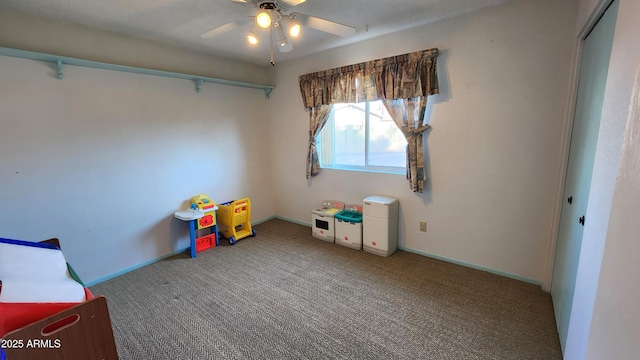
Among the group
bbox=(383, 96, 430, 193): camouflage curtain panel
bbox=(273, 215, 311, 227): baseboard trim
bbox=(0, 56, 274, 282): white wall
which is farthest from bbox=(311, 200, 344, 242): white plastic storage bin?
bbox=(0, 56, 274, 282): white wall

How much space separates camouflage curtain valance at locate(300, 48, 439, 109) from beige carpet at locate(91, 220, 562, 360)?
1869 millimetres

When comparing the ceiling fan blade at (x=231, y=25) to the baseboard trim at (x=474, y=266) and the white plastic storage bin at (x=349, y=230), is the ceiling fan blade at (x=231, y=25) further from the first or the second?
the baseboard trim at (x=474, y=266)

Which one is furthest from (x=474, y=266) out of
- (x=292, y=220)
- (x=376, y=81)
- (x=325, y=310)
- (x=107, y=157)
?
(x=107, y=157)

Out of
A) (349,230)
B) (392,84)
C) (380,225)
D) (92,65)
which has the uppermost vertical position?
(92,65)

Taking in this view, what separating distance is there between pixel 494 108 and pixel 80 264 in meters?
4.22

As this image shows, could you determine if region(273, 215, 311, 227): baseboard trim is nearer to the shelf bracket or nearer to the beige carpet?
the beige carpet

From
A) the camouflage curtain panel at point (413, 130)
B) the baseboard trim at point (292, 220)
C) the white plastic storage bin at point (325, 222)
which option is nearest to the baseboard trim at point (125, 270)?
the baseboard trim at point (292, 220)

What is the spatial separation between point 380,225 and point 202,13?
2711 millimetres

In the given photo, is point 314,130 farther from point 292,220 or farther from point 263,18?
point 263,18

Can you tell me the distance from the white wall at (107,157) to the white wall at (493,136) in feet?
7.23

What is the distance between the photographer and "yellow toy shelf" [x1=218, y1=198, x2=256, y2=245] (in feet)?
12.0

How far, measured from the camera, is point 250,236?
3.91 m

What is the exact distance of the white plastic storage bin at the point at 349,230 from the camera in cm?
339

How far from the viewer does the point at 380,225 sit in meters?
3.17
